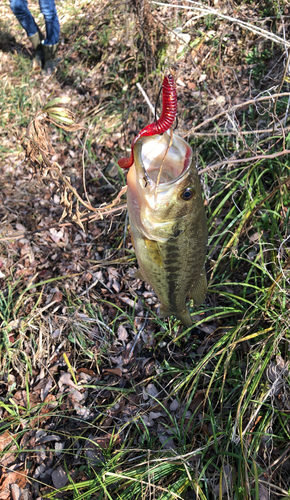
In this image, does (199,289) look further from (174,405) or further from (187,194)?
(174,405)

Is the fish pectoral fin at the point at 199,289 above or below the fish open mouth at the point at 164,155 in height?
below

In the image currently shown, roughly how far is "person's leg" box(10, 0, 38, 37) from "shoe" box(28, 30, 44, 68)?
0.08 meters

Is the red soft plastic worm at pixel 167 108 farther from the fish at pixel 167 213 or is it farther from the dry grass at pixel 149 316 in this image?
the dry grass at pixel 149 316

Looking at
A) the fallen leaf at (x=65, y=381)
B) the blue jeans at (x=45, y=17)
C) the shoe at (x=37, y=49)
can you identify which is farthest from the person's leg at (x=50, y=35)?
the fallen leaf at (x=65, y=381)

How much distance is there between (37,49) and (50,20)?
701mm

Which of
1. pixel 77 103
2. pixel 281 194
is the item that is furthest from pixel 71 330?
pixel 77 103

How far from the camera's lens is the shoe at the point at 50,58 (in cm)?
569

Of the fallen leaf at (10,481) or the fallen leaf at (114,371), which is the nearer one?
the fallen leaf at (10,481)

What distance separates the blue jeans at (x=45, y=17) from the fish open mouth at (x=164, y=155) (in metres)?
5.44

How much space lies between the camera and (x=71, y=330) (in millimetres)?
3363

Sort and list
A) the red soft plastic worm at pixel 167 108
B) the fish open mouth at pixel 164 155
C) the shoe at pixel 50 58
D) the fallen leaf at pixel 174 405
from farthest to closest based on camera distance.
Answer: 1. the shoe at pixel 50 58
2. the fallen leaf at pixel 174 405
3. the fish open mouth at pixel 164 155
4. the red soft plastic worm at pixel 167 108

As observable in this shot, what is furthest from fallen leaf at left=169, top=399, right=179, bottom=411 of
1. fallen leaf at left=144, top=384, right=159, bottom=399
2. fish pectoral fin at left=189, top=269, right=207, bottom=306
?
fish pectoral fin at left=189, top=269, right=207, bottom=306

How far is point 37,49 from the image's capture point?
19.8ft

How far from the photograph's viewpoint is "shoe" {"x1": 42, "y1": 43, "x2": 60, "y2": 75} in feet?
18.7
